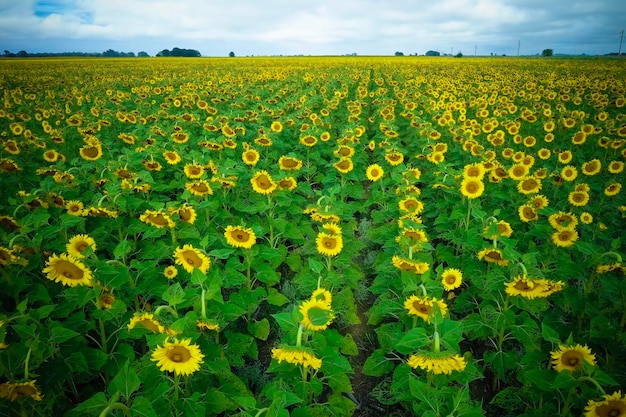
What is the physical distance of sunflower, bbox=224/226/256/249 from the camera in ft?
11.2

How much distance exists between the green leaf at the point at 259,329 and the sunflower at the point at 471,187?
10.7 feet

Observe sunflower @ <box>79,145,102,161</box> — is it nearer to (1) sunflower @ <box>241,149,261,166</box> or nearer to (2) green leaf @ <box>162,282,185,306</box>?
(1) sunflower @ <box>241,149,261,166</box>

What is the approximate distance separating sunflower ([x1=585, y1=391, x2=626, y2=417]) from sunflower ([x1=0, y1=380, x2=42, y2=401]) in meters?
3.16

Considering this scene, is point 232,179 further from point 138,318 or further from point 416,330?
point 416,330

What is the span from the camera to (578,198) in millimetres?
Answer: 4906

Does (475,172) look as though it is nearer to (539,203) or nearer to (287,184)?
(539,203)

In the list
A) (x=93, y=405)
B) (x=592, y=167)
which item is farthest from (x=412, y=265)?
(x=592, y=167)

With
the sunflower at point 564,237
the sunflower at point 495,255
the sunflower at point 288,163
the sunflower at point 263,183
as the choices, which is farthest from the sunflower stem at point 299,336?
the sunflower at point 288,163

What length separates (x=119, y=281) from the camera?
273cm

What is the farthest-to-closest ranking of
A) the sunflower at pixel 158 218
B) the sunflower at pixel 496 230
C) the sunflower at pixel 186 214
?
1. the sunflower at pixel 186 214
2. the sunflower at pixel 158 218
3. the sunflower at pixel 496 230

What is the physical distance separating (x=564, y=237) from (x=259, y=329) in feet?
11.8

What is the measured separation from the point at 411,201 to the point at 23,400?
4.13 m

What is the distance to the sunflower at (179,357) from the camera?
1972 millimetres

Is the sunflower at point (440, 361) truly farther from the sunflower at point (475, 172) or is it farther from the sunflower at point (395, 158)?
the sunflower at point (395, 158)
